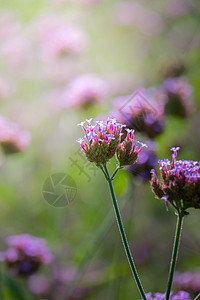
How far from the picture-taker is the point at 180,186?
1179 mm

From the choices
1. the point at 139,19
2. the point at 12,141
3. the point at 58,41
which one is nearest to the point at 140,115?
the point at 12,141

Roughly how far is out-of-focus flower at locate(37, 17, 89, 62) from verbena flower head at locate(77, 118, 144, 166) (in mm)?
2252

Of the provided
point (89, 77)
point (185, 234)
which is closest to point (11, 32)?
point (89, 77)

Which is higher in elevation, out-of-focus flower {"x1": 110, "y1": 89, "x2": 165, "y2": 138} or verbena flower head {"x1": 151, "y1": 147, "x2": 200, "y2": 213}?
out-of-focus flower {"x1": 110, "y1": 89, "x2": 165, "y2": 138}

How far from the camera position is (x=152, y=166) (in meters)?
2.03

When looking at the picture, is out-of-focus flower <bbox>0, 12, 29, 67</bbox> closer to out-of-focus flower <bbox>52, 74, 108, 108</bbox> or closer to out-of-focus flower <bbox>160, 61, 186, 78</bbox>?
out-of-focus flower <bbox>52, 74, 108, 108</bbox>

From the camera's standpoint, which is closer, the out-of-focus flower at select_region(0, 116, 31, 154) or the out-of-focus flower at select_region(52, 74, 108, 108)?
the out-of-focus flower at select_region(0, 116, 31, 154)

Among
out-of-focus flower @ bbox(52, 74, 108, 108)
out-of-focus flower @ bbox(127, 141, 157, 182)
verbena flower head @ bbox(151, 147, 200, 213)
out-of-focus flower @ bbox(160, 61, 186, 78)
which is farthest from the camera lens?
out-of-focus flower @ bbox(160, 61, 186, 78)

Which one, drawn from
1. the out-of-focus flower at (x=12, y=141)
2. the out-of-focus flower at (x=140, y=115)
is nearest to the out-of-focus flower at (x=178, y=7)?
the out-of-focus flower at (x=140, y=115)

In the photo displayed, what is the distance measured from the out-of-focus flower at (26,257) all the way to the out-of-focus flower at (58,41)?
179 centimetres

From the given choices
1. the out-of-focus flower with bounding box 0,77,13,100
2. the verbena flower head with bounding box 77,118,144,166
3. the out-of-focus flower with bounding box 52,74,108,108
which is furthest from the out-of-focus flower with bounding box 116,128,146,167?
the out-of-focus flower with bounding box 0,77,13,100

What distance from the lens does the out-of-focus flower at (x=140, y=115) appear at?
2.04m

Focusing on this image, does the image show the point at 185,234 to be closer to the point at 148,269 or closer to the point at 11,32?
the point at 148,269

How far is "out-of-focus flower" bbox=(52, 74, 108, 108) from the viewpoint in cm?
286
